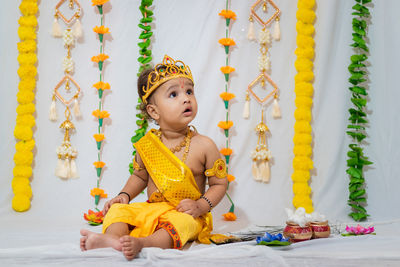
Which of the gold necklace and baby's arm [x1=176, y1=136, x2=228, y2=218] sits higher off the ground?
the gold necklace

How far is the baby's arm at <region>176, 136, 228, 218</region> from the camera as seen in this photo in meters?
1.73

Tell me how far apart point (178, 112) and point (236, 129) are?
0.69m

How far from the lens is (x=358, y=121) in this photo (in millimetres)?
2314

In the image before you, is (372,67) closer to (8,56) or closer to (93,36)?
(93,36)

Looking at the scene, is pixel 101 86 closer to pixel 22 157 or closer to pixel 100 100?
pixel 100 100

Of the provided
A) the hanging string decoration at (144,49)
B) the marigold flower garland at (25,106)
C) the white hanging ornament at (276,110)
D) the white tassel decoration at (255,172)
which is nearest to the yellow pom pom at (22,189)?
the marigold flower garland at (25,106)

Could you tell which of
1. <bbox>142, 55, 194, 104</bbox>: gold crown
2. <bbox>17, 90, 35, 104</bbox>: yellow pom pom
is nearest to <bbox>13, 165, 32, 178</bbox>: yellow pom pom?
<bbox>17, 90, 35, 104</bbox>: yellow pom pom

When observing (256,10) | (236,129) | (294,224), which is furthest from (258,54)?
(294,224)

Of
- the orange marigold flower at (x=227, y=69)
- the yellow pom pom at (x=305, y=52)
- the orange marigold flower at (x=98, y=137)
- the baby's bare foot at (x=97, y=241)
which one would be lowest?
the baby's bare foot at (x=97, y=241)

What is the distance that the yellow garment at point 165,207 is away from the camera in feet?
5.39

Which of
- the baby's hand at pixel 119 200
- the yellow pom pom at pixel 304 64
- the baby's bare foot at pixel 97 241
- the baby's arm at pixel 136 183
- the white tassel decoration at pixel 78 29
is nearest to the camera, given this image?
the baby's bare foot at pixel 97 241

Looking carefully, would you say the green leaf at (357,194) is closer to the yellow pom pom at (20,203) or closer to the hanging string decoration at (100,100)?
the hanging string decoration at (100,100)

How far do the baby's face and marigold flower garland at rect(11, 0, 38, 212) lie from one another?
96cm

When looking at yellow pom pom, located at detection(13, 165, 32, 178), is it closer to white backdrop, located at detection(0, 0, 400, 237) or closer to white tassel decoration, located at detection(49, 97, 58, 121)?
white backdrop, located at detection(0, 0, 400, 237)
